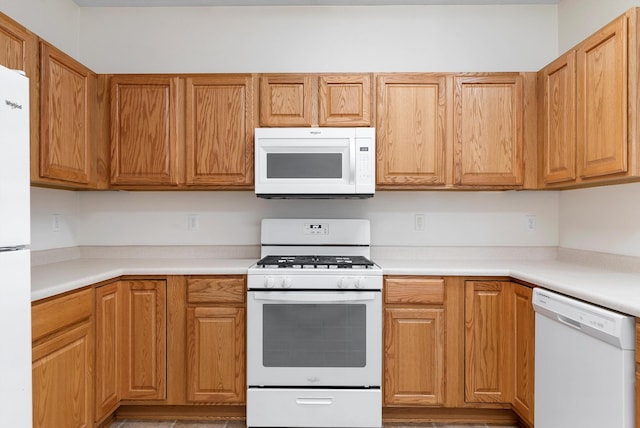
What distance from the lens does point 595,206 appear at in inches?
99.1

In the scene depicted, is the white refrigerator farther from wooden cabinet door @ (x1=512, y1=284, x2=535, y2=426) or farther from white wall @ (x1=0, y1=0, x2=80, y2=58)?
wooden cabinet door @ (x1=512, y1=284, x2=535, y2=426)

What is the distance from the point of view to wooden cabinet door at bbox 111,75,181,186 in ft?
8.60

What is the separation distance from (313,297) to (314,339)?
0.23 m

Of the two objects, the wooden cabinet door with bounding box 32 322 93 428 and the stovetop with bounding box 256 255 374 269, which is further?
the stovetop with bounding box 256 255 374 269

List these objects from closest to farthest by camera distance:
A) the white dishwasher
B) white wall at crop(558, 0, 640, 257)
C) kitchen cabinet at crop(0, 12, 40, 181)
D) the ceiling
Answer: the white dishwasher, kitchen cabinet at crop(0, 12, 40, 181), white wall at crop(558, 0, 640, 257), the ceiling

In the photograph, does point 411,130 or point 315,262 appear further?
point 411,130

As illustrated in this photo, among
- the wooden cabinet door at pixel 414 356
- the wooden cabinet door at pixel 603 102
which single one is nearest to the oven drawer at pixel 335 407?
the wooden cabinet door at pixel 414 356

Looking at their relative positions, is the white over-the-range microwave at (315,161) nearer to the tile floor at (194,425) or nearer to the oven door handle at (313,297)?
the oven door handle at (313,297)

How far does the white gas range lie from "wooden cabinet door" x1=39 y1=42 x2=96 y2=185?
1162 mm

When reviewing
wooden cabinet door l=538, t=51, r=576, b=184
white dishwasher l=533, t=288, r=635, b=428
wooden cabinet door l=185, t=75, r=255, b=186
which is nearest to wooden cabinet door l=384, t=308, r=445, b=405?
white dishwasher l=533, t=288, r=635, b=428

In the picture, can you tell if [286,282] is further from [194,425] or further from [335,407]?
[194,425]

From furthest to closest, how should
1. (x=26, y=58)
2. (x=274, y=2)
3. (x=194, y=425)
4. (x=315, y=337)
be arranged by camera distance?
(x=274, y=2) < (x=194, y=425) < (x=315, y=337) < (x=26, y=58)

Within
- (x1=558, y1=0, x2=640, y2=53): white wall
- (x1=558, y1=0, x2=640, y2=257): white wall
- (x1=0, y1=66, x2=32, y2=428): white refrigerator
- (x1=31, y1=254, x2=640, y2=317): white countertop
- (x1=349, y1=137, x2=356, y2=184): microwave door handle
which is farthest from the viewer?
(x1=349, y1=137, x2=356, y2=184): microwave door handle

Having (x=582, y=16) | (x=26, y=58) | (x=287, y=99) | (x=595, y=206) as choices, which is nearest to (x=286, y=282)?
(x=287, y=99)
